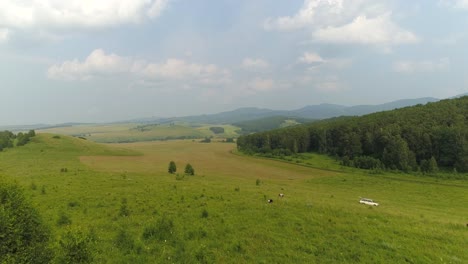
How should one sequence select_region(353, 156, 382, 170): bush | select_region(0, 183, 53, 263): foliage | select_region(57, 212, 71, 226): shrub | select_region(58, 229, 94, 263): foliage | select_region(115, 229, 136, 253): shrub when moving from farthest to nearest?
1. select_region(353, 156, 382, 170): bush
2. select_region(57, 212, 71, 226): shrub
3. select_region(115, 229, 136, 253): shrub
4. select_region(58, 229, 94, 263): foliage
5. select_region(0, 183, 53, 263): foliage

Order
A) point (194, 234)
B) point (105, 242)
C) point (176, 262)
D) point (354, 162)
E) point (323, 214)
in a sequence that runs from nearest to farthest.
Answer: point (176, 262), point (105, 242), point (194, 234), point (323, 214), point (354, 162)

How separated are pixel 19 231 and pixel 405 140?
97.4 meters

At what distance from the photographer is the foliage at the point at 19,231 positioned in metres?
8.62

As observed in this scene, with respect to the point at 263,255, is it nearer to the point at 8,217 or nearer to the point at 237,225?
the point at 237,225

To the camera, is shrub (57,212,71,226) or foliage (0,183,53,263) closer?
foliage (0,183,53,263)

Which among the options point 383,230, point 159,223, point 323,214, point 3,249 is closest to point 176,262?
point 159,223

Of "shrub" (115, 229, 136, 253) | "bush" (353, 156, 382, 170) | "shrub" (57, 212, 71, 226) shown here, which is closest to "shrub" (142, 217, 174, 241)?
"shrub" (115, 229, 136, 253)

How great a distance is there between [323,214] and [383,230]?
4096 mm

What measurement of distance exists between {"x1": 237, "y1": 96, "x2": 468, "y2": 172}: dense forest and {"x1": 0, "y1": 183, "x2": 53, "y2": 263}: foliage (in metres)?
85.7

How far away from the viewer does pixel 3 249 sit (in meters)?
8.51

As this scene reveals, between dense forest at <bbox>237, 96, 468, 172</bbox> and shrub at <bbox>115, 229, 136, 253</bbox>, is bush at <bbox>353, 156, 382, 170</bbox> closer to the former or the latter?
dense forest at <bbox>237, 96, 468, 172</bbox>

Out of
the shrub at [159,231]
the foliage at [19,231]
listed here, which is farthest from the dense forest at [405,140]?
the foliage at [19,231]

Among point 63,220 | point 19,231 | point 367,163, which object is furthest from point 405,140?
point 19,231

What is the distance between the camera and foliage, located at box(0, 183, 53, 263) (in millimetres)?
8617
